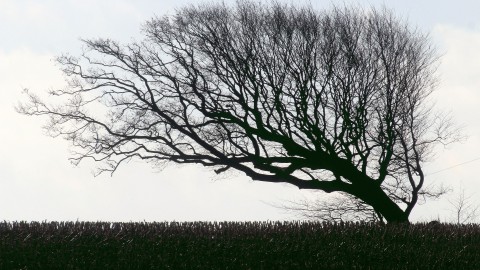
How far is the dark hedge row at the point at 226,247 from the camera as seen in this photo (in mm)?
14180

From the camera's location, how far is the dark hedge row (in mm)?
14180

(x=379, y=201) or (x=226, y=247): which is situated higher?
(x=379, y=201)

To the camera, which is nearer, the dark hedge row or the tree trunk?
the dark hedge row

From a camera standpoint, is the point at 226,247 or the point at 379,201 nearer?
the point at 226,247

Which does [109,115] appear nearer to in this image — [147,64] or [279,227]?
[147,64]

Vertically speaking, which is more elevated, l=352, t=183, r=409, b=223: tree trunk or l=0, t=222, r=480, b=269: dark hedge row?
l=352, t=183, r=409, b=223: tree trunk

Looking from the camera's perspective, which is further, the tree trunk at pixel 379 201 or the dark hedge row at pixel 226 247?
the tree trunk at pixel 379 201

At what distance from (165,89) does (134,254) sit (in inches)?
473

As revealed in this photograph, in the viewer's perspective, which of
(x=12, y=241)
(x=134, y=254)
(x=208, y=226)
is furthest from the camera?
(x=208, y=226)

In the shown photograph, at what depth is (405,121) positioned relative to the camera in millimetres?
25297

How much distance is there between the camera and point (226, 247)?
1505 cm

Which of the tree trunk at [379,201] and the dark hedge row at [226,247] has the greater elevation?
the tree trunk at [379,201]

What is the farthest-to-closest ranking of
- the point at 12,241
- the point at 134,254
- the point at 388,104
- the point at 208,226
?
1. the point at 388,104
2. the point at 208,226
3. the point at 12,241
4. the point at 134,254

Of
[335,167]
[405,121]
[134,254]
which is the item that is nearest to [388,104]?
[405,121]
